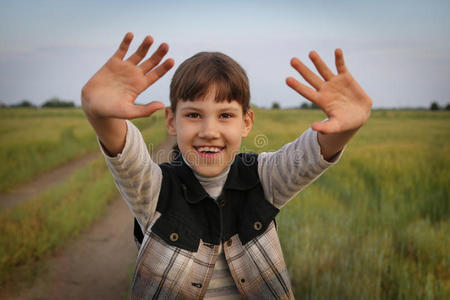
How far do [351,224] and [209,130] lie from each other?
2550 millimetres

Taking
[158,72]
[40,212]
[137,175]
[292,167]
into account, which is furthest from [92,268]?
[158,72]

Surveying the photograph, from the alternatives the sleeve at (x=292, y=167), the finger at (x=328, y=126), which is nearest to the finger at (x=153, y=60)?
the finger at (x=328, y=126)

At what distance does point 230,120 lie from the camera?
163 cm

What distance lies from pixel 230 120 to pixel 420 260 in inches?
88.7

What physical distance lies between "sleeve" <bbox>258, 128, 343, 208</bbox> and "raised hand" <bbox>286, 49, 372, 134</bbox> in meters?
0.21

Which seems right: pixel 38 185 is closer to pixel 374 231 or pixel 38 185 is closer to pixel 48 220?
pixel 48 220

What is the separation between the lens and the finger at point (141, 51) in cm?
128

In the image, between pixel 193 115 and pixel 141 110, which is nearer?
pixel 141 110

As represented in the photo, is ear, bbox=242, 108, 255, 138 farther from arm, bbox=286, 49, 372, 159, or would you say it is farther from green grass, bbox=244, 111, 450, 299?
green grass, bbox=244, 111, 450, 299

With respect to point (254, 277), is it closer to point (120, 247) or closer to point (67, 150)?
point (120, 247)

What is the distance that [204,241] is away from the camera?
5.42ft

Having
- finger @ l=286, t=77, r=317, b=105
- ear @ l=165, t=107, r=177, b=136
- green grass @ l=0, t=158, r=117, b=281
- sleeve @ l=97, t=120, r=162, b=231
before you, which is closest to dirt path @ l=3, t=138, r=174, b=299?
green grass @ l=0, t=158, r=117, b=281

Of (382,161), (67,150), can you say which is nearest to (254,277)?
(382,161)

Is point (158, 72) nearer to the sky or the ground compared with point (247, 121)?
nearer to the sky
